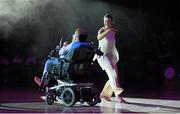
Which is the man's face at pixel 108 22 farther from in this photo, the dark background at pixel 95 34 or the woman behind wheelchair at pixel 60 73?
the dark background at pixel 95 34

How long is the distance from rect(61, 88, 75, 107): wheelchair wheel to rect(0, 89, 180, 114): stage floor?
0.27 ft

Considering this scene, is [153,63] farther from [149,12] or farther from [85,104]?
[85,104]

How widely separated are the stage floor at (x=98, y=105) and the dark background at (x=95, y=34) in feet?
5.62

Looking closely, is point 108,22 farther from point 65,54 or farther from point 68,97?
point 68,97

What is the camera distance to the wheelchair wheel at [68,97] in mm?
7484

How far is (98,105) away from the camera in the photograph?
7.88m

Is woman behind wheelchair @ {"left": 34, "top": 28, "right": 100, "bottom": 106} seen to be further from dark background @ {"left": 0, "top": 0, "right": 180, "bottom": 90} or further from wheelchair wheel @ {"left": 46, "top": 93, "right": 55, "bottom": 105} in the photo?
dark background @ {"left": 0, "top": 0, "right": 180, "bottom": 90}

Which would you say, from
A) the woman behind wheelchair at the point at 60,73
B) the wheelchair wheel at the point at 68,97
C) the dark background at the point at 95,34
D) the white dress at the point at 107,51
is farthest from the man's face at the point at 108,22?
the dark background at the point at 95,34

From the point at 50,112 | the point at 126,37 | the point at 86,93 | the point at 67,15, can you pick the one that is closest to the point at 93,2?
the point at 67,15

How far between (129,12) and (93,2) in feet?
4.51

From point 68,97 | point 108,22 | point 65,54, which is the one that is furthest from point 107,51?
point 68,97

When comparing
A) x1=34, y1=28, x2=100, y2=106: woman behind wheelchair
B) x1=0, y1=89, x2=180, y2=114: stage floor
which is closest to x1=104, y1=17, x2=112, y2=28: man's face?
x1=34, y1=28, x2=100, y2=106: woman behind wheelchair

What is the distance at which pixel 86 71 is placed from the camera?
A: 25.8 feet

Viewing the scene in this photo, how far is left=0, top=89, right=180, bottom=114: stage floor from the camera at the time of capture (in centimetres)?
709
